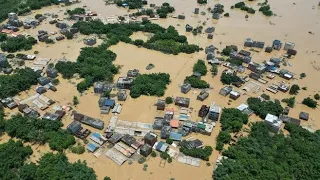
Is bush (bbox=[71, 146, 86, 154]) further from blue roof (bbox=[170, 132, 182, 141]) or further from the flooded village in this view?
blue roof (bbox=[170, 132, 182, 141])

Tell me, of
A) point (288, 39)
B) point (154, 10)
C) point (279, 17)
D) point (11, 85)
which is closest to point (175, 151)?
point (11, 85)

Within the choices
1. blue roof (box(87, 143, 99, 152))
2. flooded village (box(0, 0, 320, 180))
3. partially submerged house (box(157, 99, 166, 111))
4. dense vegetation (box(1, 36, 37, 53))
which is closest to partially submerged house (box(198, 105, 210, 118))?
flooded village (box(0, 0, 320, 180))

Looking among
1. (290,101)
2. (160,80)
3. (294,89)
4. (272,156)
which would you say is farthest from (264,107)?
(160,80)

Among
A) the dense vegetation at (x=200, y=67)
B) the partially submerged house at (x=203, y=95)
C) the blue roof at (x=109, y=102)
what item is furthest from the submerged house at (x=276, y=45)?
the blue roof at (x=109, y=102)

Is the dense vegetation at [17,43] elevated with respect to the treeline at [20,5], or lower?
lower

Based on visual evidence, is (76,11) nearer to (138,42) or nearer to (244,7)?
(138,42)

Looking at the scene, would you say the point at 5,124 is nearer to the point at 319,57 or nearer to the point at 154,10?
the point at 154,10

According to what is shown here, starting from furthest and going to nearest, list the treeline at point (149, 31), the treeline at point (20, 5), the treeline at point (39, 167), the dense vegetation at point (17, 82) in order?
1. the treeline at point (20, 5)
2. the treeline at point (149, 31)
3. the dense vegetation at point (17, 82)
4. the treeline at point (39, 167)

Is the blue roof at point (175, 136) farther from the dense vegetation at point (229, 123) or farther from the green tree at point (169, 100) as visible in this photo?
the green tree at point (169, 100)
